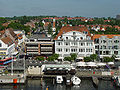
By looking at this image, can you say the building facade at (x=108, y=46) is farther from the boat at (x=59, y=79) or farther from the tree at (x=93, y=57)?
the boat at (x=59, y=79)

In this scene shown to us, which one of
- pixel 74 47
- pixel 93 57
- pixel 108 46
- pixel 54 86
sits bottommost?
pixel 54 86

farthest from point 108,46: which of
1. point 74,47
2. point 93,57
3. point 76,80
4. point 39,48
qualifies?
point 76,80

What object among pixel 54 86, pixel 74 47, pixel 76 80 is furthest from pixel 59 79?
pixel 74 47

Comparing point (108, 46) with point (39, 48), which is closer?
point (108, 46)

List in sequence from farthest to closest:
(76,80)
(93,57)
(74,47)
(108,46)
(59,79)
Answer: (74,47) < (108,46) < (93,57) < (59,79) < (76,80)

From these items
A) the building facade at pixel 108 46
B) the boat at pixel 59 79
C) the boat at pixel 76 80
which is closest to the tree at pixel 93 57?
the building facade at pixel 108 46

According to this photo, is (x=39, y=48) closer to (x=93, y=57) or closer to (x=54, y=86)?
(x=93, y=57)

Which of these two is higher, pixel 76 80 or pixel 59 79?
pixel 59 79

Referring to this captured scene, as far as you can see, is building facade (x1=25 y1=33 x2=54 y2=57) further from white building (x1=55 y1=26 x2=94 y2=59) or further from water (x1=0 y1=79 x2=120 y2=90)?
water (x1=0 y1=79 x2=120 y2=90)

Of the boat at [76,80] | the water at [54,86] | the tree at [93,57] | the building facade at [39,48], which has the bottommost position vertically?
the water at [54,86]

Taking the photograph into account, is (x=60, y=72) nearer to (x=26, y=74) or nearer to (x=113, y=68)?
(x=26, y=74)

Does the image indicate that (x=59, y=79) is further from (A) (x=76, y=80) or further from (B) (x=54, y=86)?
(A) (x=76, y=80)

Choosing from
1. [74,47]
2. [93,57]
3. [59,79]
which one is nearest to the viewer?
[59,79]

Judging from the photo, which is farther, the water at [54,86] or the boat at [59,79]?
the boat at [59,79]
